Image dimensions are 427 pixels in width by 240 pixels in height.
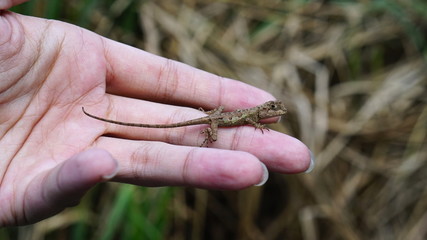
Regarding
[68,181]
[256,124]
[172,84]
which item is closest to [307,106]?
[256,124]

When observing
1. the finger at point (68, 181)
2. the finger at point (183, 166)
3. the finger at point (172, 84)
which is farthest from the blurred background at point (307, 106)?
the finger at point (68, 181)

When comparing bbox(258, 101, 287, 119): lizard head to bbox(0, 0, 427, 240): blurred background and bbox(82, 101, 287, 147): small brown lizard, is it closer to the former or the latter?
bbox(82, 101, 287, 147): small brown lizard

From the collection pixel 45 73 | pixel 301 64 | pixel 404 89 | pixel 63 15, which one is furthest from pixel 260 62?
pixel 45 73

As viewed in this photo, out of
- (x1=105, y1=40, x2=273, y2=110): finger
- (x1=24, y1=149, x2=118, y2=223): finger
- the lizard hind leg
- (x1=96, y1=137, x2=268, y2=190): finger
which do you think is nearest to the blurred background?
the lizard hind leg

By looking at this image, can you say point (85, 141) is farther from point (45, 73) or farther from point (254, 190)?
point (254, 190)

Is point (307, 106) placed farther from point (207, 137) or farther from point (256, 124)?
point (207, 137)

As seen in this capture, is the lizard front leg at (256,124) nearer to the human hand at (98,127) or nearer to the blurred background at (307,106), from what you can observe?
the human hand at (98,127)
